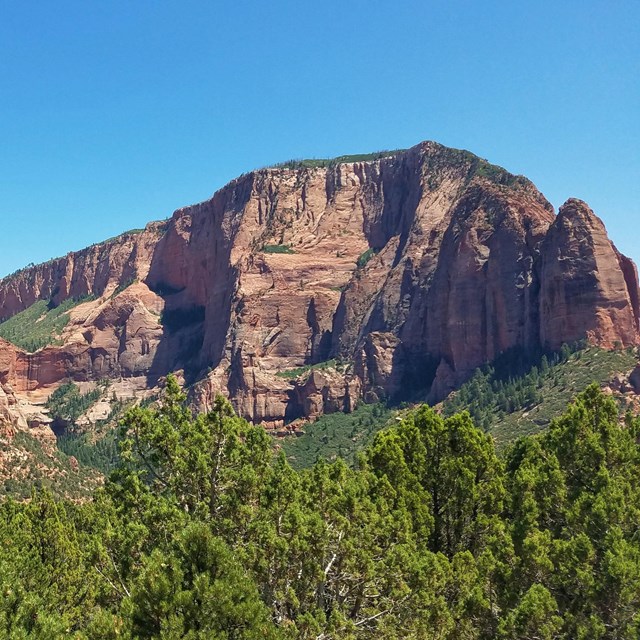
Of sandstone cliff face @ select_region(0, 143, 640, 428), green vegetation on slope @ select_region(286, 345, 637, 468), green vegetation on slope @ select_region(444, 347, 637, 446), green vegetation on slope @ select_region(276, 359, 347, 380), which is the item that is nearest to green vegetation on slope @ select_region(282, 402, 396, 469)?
green vegetation on slope @ select_region(286, 345, 637, 468)

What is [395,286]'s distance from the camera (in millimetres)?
158250

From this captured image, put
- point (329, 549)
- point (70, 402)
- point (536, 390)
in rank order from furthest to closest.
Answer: point (70, 402) → point (536, 390) → point (329, 549)

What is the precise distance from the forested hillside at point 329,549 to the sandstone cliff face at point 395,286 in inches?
3495

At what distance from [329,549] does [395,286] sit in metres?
141

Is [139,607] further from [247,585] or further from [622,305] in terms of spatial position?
[622,305]

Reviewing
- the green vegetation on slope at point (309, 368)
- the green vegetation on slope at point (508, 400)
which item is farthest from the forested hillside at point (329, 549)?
Answer: the green vegetation on slope at point (309, 368)

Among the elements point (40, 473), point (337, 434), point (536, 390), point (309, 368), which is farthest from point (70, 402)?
point (536, 390)

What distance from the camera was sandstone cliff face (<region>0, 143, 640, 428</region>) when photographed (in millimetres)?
114062

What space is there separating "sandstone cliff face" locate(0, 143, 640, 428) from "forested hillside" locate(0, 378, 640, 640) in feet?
291

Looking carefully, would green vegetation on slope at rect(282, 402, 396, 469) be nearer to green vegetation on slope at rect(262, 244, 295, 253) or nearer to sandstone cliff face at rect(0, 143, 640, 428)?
sandstone cliff face at rect(0, 143, 640, 428)

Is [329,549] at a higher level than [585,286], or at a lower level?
lower

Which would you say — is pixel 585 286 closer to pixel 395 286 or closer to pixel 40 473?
pixel 395 286

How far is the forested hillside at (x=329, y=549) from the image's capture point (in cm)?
1549

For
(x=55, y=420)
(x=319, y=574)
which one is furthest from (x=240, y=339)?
(x=319, y=574)
